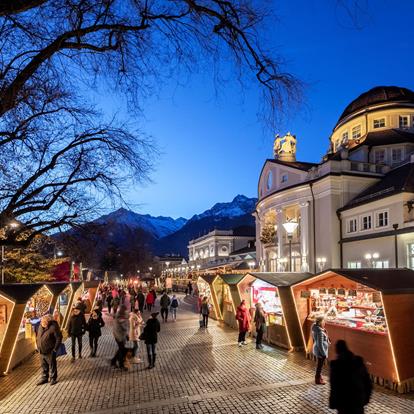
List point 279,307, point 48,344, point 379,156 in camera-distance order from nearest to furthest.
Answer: point 48,344 → point 279,307 → point 379,156

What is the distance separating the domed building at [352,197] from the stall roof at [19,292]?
1598cm

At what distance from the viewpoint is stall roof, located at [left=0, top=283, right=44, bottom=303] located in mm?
12375

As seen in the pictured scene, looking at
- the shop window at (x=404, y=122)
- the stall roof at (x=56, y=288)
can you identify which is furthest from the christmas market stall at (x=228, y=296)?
the shop window at (x=404, y=122)

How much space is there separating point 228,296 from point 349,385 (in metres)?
16.9

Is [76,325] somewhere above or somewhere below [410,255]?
below

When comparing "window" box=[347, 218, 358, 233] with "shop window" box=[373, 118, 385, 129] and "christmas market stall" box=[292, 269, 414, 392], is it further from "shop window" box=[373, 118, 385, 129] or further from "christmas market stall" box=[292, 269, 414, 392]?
"christmas market stall" box=[292, 269, 414, 392]

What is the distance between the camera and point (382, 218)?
2959 cm

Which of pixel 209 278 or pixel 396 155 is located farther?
pixel 396 155

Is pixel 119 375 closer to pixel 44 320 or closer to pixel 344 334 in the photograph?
pixel 44 320

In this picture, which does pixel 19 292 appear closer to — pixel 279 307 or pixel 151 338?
pixel 151 338

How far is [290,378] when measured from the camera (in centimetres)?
1097

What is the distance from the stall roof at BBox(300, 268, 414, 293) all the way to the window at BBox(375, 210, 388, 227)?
59.1ft

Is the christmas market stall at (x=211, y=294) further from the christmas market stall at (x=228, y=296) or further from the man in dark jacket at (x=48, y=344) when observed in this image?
the man in dark jacket at (x=48, y=344)

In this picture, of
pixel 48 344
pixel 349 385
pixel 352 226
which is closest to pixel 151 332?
pixel 48 344
